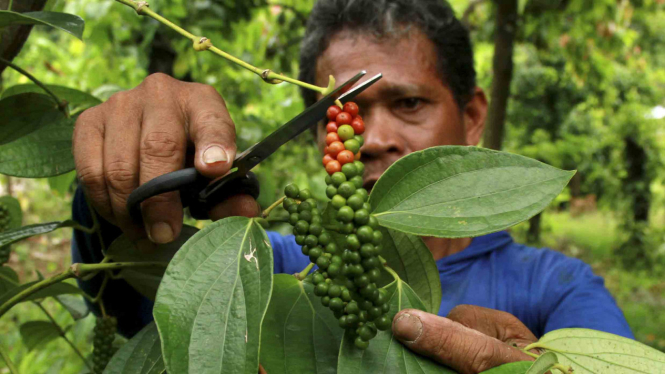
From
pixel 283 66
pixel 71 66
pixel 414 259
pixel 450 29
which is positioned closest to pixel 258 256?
pixel 414 259

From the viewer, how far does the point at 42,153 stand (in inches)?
20.0

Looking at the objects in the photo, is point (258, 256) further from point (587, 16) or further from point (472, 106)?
point (587, 16)

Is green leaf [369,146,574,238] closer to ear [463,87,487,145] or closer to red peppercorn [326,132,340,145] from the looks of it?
red peppercorn [326,132,340,145]

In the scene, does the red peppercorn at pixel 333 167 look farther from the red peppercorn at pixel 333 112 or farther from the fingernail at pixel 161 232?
the fingernail at pixel 161 232

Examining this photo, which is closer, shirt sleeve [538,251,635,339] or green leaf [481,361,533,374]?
green leaf [481,361,533,374]

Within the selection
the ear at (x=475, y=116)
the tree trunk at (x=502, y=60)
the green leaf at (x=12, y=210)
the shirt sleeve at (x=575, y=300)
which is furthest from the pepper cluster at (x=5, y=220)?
the tree trunk at (x=502, y=60)

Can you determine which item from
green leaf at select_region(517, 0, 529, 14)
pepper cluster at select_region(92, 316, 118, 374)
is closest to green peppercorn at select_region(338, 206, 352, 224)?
pepper cluster at select_region(92, 316, 118, 374)

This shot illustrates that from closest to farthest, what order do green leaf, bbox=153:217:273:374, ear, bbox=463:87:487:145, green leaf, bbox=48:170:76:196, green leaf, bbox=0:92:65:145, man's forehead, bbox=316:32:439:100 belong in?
green leaf, bbox=153:217:273:374
green leaf, bbox=0:92:65:145
green leaf, bbox=48:170:76:196
man's forehead, bbox=316:32:439:100
ear, bbox=463:87:487:145

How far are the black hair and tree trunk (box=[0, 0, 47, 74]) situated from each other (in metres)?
0.56

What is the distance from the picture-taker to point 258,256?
13.8 inches

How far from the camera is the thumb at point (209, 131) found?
1.29 feet

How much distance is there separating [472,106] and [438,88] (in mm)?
275

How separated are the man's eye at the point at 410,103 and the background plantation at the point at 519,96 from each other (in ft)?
1.30

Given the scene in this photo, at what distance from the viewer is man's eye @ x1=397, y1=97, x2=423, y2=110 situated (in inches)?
37.1
